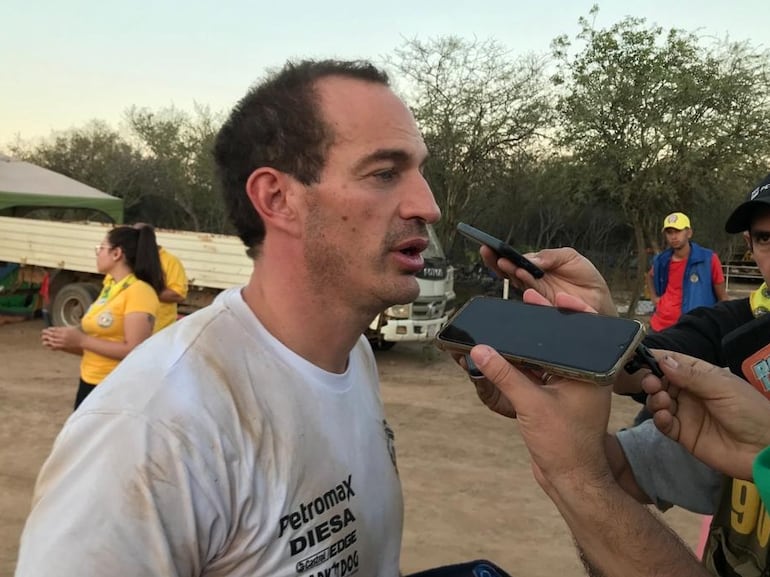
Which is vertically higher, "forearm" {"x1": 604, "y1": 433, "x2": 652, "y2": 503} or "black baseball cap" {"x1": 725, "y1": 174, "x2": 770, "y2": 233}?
"black baseball cap" {"x1": 725, "y1": 174, "x2": 770, "y2": 233}

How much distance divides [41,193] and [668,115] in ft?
46.0

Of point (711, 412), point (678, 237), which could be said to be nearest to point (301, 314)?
point (711, 412)

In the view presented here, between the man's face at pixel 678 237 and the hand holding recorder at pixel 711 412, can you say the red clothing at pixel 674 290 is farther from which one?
the hand holding recorder at pixel 711 412

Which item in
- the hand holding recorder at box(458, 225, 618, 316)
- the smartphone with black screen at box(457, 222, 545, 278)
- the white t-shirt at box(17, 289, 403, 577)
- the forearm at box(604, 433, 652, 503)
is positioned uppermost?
the smartphone with black screen at box(457, 222, 545, 278)

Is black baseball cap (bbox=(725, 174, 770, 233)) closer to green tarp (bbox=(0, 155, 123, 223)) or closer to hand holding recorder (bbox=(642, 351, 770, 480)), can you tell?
hand holding recorder (bbox=(642, 351, 770, 480))

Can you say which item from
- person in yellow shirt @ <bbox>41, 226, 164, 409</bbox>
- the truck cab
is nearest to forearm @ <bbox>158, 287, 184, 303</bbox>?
person in yellow shirt @ <bbox>41, 226, 164, 409</bbox>

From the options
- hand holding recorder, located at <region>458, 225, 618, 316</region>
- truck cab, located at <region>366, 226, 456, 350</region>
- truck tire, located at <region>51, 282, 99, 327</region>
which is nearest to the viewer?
hand holding recorder, located at <region>458, 225, 618, 316</region>

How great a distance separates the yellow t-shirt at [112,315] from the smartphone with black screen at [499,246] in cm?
315

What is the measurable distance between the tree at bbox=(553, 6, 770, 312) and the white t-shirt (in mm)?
13949

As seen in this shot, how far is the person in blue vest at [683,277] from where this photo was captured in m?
6.99

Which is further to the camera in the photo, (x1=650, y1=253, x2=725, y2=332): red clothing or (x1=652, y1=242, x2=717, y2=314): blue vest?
(x1=650, y1=253, x2=725, y2=332): red clothing

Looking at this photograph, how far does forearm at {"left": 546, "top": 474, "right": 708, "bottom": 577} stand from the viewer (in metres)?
1.33

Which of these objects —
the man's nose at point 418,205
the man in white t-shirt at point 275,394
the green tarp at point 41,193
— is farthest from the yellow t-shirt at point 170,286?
the green tarp at point 41,193

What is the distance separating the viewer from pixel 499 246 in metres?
1.69
